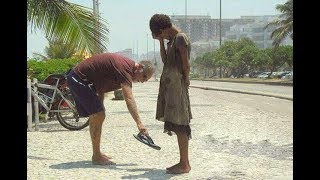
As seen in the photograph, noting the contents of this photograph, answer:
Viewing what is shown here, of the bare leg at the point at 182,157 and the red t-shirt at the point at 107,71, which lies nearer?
the bare leg at the point at 182,157

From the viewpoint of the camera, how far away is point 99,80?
5734mm

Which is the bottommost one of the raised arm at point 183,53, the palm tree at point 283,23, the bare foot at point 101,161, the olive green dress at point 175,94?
the bare foot at point 101,161

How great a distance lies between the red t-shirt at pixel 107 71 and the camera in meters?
5.53

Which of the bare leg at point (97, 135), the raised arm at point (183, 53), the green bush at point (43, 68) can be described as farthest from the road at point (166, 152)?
the green bush at point (43, 68)

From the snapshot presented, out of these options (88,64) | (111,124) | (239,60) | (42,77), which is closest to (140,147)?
(88,64)

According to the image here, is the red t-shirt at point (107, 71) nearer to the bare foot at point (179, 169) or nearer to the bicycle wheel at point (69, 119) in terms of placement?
the bare foot at point (179, 169)

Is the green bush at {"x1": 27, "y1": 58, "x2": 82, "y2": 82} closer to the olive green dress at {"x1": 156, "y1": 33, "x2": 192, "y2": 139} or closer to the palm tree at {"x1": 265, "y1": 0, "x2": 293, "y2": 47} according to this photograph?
the olive green dress at {"x1": 156, "y1": 33, "x2": 192, "y2": 139}

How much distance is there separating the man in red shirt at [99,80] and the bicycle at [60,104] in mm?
3329

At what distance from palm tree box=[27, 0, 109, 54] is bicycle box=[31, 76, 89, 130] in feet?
3.12

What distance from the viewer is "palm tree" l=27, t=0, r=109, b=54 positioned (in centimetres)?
860

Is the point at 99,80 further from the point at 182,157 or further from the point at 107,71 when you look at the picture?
the point at 182,157

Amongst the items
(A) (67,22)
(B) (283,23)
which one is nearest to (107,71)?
(A) (67,22)
